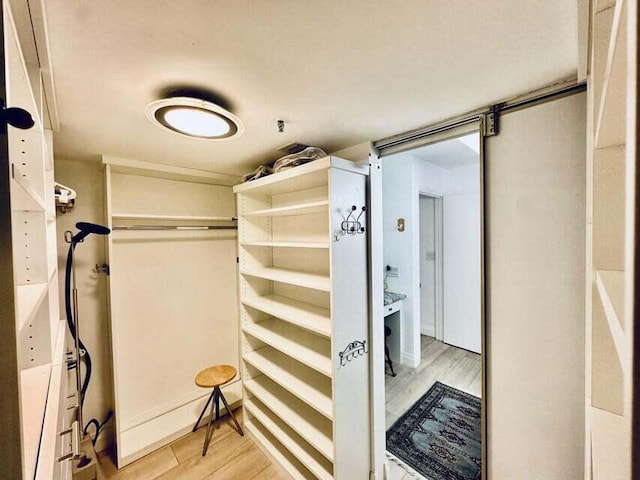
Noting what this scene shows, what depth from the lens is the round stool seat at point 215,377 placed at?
2107 millimetres

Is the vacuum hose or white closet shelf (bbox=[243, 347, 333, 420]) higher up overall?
the vacuum hose

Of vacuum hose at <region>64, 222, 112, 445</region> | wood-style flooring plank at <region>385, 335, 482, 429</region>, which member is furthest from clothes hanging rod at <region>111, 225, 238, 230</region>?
wood-style flooring plank at <region>385, 335, 482, 429</region>

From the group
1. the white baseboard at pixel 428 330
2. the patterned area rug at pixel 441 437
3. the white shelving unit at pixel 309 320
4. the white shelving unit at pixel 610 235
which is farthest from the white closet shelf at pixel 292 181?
the white baseboard at pixel 428 330

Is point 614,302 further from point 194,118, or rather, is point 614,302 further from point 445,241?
point 445,241

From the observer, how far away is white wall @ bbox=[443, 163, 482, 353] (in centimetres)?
348

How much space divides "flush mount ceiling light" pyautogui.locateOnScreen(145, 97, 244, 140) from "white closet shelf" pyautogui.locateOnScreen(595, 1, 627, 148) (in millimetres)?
1128

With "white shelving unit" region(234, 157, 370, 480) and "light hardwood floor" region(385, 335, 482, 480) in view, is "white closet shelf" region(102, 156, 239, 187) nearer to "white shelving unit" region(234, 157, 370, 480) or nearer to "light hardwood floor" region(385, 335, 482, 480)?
"white shelving unit" region(234, 157, 370, 480)

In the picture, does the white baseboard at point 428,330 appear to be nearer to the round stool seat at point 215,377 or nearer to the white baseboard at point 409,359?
the white baseboard at point 409,359

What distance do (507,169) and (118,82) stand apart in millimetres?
1768

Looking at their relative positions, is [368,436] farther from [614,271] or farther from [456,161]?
[456,161]

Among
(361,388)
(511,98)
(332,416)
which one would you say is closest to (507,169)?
(511,98)

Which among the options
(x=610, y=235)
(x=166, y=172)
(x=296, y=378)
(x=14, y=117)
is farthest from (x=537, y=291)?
(x=166, y=172)

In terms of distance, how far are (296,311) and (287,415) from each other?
2.43ft

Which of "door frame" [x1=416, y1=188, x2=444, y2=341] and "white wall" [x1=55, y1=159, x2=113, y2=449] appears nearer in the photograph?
"white wall" [x1=55, y1=159, x2=113, y2=449]
